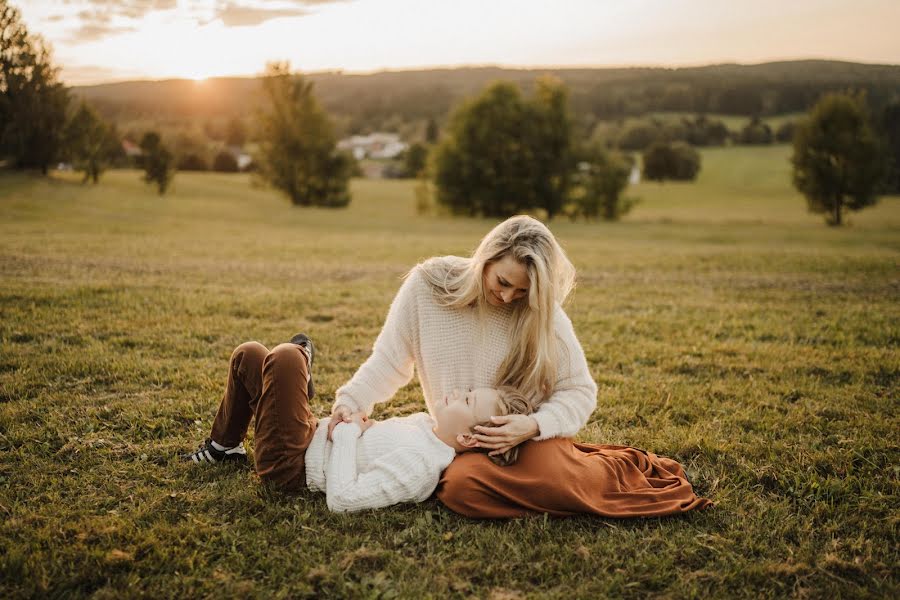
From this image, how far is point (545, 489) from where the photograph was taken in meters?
3.68

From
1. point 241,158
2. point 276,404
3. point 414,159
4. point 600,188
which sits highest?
point 241,158

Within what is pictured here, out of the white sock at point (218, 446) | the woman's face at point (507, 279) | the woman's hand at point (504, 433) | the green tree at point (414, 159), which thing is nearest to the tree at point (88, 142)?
the white sock at point (218, 446)

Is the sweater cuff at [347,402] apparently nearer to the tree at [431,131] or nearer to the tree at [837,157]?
the tree at [837,157]

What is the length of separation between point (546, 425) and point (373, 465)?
112 centimetres

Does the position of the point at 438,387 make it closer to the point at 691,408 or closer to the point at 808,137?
the point at 691,408

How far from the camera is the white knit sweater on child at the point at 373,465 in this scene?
373 centimetres

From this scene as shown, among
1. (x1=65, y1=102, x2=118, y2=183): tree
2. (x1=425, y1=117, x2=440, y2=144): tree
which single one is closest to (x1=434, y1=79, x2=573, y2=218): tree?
(x1=65, y1=102, x2=118, y2=183): tree

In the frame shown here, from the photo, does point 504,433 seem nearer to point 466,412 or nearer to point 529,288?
point 466,412

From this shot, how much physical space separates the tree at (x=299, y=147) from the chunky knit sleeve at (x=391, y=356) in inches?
1758

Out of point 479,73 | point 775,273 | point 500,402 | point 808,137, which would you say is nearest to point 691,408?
point 500,402

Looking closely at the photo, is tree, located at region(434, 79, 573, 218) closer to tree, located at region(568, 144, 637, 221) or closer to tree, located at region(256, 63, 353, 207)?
tree, located at region(568, 144, 637, 221)

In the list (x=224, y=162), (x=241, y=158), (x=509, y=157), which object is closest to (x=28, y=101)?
(x=509, y=157)

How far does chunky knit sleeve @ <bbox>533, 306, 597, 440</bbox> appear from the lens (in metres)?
3.78

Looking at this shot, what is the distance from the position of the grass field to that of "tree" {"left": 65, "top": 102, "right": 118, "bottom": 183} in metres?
25.3
